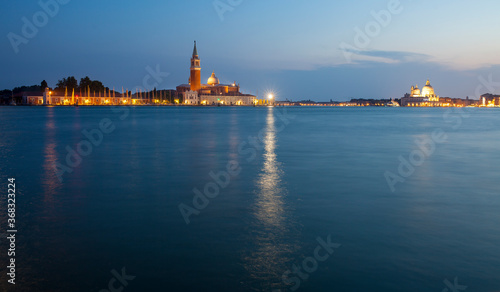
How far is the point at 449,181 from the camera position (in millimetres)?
12023

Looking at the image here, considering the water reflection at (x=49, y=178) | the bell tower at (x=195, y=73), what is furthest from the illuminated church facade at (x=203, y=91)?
the water reflection at (x=49, y=178)

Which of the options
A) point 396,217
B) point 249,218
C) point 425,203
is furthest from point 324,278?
point 425,203

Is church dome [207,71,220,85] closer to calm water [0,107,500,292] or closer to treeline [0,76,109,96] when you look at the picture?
treeline [0,76,109,96]

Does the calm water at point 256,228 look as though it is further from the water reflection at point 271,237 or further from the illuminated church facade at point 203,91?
the illuminated church facade at point 203,91

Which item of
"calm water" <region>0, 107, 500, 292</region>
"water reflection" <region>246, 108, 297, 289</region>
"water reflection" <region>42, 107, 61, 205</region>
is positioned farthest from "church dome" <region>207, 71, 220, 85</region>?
"water reflection" <region>246, 108, 297, 289</region>

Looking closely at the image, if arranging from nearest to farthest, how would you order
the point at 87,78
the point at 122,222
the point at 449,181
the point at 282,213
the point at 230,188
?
the point at 122,222 → the point at 282,213 → the point at 230,188 → the point at 449,181 → the point at 87,78

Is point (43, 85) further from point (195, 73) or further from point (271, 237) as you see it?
point (271, 237)

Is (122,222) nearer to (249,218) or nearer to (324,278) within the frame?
(249,218)

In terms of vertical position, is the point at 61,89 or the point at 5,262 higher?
the point at 61,89

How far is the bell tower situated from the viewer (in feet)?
524

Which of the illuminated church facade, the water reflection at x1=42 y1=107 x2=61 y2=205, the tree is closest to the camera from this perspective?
the water reflection at x1=42 y1=107 x2=61 y2=205

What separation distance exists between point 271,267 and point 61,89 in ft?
468

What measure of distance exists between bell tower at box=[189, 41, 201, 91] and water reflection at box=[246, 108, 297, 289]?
505ft

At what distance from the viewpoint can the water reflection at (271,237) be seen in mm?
5543
